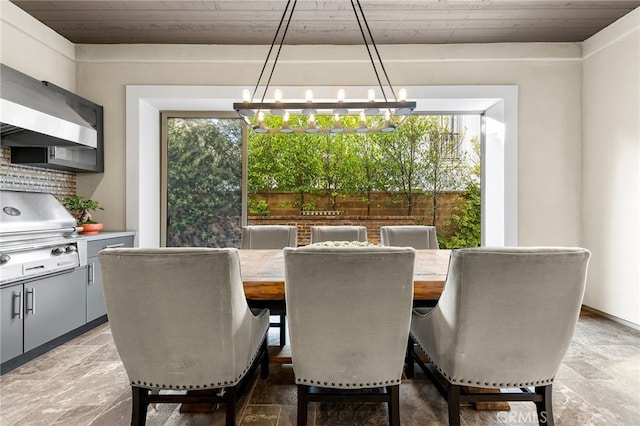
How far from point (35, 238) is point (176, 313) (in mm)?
1930

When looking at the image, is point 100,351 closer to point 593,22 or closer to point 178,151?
point 178,151

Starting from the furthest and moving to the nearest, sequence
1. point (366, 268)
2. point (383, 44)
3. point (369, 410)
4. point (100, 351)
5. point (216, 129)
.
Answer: point (216, 129)
point (383, 44)
point (100, 351)
point (369, 410)
point (366, 268)

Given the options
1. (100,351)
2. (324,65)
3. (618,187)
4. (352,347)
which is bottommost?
(100,351)

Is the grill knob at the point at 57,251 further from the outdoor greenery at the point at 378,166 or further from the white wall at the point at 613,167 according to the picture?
the white wall at the point at 613,167

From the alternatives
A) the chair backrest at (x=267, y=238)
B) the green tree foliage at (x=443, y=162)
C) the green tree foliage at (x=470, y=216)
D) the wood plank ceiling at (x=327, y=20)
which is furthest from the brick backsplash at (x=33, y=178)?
the green tree foliage at (x=470, y=216)

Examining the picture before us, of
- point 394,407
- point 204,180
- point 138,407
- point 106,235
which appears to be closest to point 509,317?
point 394,407

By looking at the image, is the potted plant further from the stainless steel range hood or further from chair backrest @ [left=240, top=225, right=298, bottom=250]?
chair backrest @ [left=240, top=225, right=298, bottom=250]

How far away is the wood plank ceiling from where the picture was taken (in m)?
3.32

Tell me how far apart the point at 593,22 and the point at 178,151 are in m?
4.57

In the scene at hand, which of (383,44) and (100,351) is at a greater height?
(383,44)

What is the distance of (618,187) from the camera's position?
353 centimetres

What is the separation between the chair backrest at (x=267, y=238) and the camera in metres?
3.44

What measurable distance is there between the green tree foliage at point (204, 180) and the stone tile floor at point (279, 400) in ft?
6.84

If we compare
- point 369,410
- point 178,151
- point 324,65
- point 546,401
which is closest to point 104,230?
point 178,151
